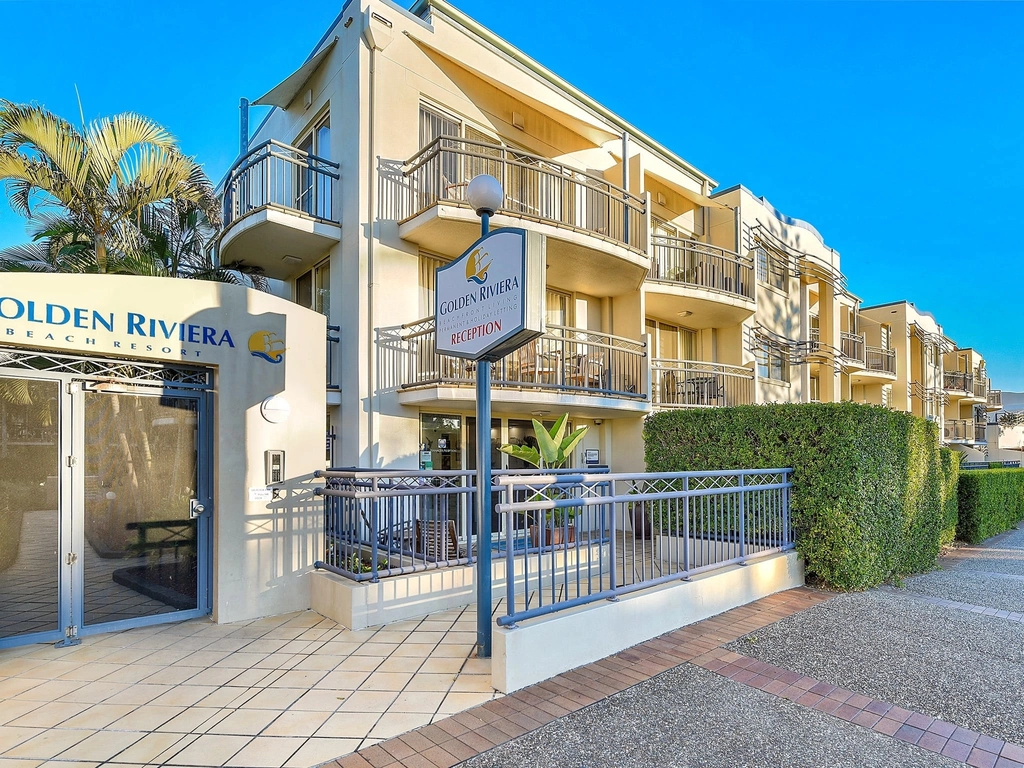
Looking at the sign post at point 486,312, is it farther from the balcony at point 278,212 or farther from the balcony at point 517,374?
the balcony at point 278,212

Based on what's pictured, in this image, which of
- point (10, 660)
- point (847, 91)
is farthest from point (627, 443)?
point (847, 91)

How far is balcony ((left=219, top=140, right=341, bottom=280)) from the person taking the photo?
9.76 m

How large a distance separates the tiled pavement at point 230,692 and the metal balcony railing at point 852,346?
72.0 feet

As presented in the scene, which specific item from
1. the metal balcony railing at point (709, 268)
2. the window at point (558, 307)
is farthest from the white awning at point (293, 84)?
the metal balcony railing at point (709, 268)

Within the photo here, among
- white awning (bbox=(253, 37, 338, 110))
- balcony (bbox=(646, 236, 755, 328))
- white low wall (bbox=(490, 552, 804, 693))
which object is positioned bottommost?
white low wall (bbox=(490, 552, 804, 693))

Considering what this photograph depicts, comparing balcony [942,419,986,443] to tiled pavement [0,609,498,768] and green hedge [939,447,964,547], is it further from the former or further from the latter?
tiled pavement [0,609,498,768]

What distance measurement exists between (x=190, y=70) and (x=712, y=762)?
19019 millimetres

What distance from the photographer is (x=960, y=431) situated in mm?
38062

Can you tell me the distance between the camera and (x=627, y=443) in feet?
42.3

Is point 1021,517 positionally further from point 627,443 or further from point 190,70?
point 190,70

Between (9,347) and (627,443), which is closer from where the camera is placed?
(9,347)

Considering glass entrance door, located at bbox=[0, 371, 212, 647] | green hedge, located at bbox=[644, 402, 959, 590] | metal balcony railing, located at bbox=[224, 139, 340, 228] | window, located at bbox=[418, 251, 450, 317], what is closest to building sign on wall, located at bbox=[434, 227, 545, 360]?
glass entrance door, located at bbox=[0, 371, 212, 647]

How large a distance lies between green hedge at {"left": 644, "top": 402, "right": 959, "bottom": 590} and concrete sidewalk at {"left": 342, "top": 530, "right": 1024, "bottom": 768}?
1103 millimetres

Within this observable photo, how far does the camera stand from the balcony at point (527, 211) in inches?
384
